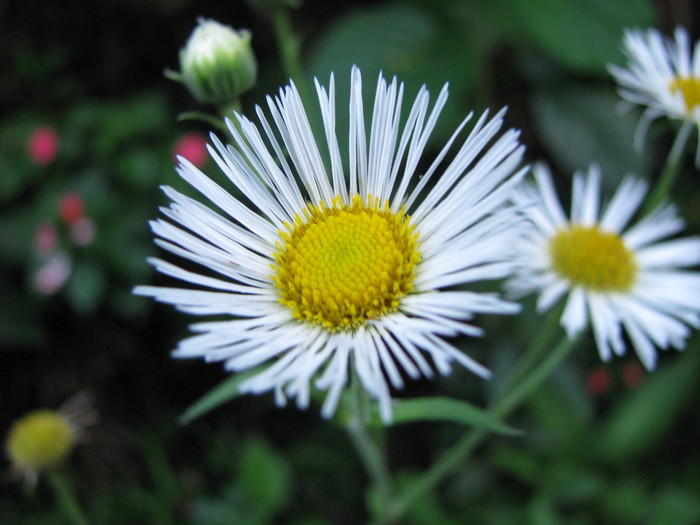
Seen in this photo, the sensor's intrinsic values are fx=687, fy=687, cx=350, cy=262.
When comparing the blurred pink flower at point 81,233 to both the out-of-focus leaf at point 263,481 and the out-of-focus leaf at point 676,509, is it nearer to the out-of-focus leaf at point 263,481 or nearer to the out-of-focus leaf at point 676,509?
the out-of-focus leaf at point 263,481

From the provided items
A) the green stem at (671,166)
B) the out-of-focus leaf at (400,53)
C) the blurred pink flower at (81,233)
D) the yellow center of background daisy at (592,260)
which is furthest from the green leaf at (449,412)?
the blurred pink flower at (81,233)

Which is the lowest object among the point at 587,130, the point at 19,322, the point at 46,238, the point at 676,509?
the point at 676,509

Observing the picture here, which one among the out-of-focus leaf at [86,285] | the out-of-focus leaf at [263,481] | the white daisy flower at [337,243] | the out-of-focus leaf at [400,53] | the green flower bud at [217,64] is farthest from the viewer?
the out-of-focus leaf at [400,53]

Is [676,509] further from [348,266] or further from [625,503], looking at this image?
[348,266]

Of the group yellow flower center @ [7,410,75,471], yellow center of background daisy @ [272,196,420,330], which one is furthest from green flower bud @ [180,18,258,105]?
yellow flower center @ [7,410,75,471]

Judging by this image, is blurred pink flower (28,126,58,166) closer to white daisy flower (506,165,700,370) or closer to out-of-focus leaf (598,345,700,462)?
white daisy flower (506,165,700,370)

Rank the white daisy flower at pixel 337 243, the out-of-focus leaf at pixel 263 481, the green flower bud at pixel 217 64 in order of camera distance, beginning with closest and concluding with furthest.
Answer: the white daisy flower at pixel 337 243 < the green flower bud at pixel 217 64 < the out-of-focus leaf at pixel 263 481

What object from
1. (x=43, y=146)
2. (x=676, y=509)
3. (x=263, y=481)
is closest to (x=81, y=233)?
(x=43, y=146)

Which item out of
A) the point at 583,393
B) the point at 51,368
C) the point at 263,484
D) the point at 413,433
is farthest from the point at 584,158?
the point at 51,368
